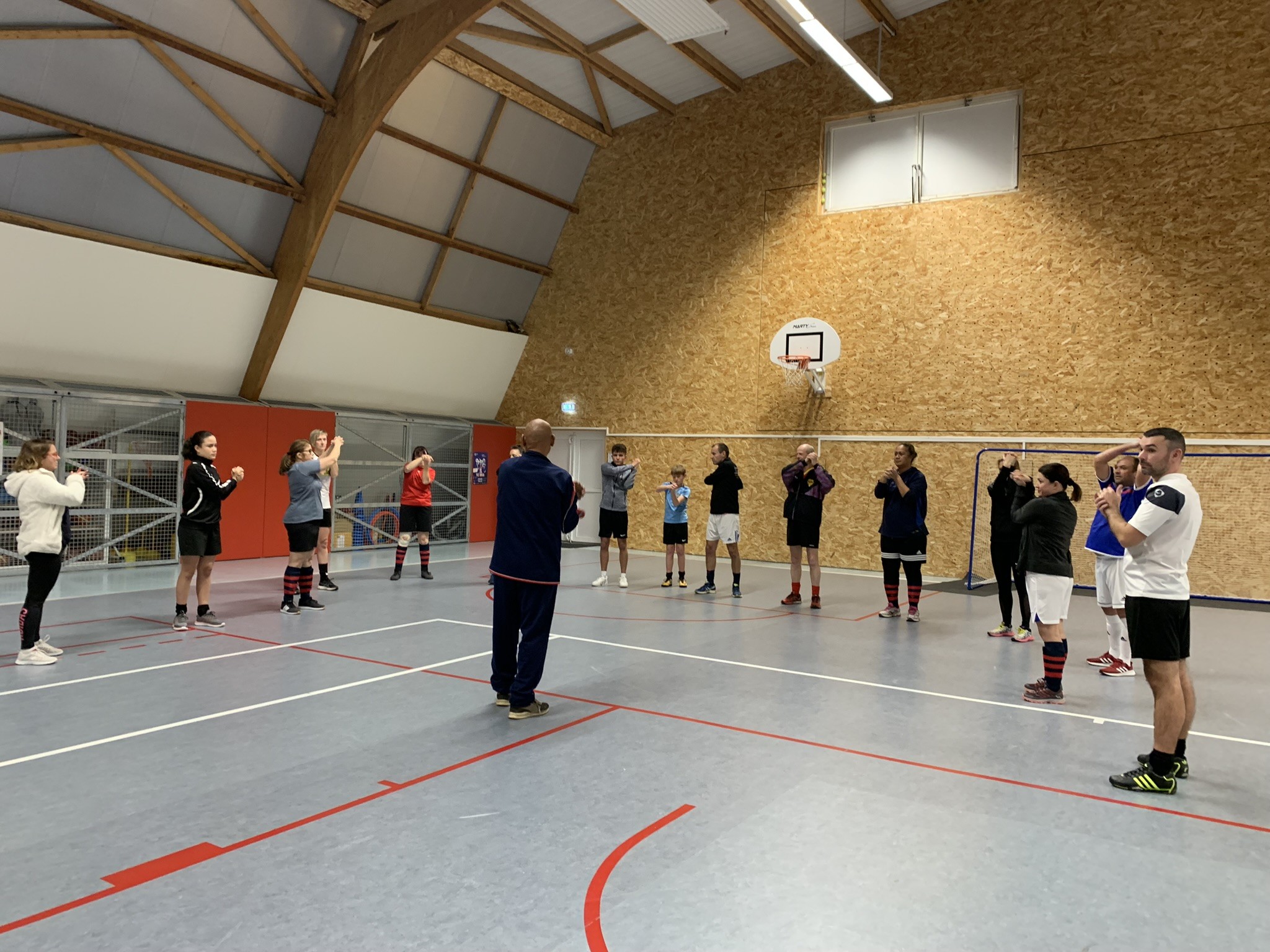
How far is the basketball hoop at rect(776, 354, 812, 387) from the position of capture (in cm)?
1467

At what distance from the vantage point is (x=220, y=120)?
12.3 metres

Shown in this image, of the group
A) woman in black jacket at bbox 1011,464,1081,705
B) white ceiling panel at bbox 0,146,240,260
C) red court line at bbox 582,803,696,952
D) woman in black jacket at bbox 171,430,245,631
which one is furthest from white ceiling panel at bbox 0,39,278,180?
woman in black jacket at bbox 1011,464,1081,705

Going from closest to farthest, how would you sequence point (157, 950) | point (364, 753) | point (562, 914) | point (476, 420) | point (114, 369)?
point (157, 950) < point (562, 914) < point (364, 753) < point (114, 369) < point (476, 420)

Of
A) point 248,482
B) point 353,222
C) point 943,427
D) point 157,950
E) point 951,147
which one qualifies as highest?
point 951,147

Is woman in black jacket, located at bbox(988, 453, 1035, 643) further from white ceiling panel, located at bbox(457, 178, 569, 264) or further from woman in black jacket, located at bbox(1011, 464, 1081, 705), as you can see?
white ceiling panel, located at bbox(457, 178, 569, 264)

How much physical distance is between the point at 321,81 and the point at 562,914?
A: 13084 millimetres

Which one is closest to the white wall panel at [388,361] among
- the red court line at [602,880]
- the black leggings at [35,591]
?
the black leggings at [35,591]

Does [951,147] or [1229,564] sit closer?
[1229,564]

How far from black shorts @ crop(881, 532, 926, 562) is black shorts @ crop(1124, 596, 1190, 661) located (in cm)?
479

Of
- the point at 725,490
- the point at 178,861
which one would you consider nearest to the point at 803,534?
the point at 725,490

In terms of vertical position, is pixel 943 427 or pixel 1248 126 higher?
pixel 1248 126

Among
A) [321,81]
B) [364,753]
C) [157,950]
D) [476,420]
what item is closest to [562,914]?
[157,950]

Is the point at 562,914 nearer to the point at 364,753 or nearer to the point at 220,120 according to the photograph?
the point at 364,753

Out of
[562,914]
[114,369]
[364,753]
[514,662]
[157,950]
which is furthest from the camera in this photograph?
[114,369]
